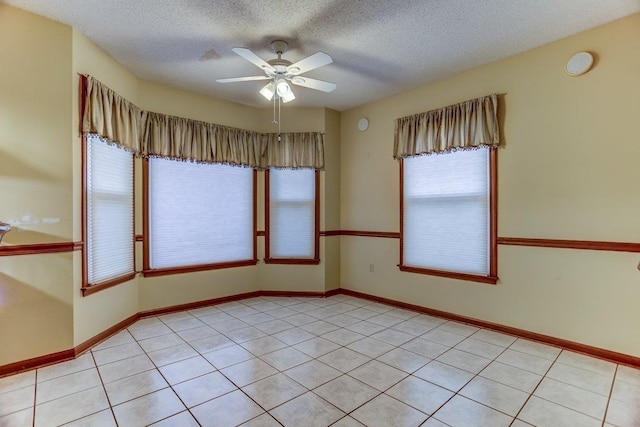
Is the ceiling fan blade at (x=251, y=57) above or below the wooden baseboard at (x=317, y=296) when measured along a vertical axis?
above

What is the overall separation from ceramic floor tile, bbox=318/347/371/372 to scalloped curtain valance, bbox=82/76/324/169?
262 centimetres

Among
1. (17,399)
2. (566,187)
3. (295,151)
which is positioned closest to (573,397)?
(566,187)

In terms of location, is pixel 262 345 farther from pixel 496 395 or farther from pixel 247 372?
pixel 496 395

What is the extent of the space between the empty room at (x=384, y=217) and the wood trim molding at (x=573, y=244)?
12 millimetres

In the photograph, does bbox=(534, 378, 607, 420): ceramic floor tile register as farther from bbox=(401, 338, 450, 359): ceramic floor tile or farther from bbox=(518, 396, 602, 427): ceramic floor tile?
bbox=(401, 338, 450, 359): ceramic floor tile

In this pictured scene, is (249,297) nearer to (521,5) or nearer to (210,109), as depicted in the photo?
(210,109)

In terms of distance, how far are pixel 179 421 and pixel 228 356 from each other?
2.79ft

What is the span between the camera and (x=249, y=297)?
4570mm

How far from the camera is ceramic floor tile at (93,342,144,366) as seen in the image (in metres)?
2.65

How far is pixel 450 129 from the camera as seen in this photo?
3561mm

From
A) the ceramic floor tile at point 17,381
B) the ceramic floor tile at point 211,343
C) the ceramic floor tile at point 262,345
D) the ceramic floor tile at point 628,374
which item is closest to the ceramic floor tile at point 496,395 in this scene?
the ceramic floor tile at point 628,374

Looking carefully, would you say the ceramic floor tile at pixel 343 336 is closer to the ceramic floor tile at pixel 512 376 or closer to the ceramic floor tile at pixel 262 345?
the ceramic floor tile at pixel 262 345

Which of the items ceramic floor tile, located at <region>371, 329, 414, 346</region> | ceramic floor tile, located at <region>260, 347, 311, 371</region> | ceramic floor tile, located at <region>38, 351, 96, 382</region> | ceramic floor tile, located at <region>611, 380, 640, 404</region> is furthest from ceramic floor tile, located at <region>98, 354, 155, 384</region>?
ceramic floor tile, located at <region>611, 380, 640, 404</region>

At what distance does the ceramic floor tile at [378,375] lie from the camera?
229 cm
